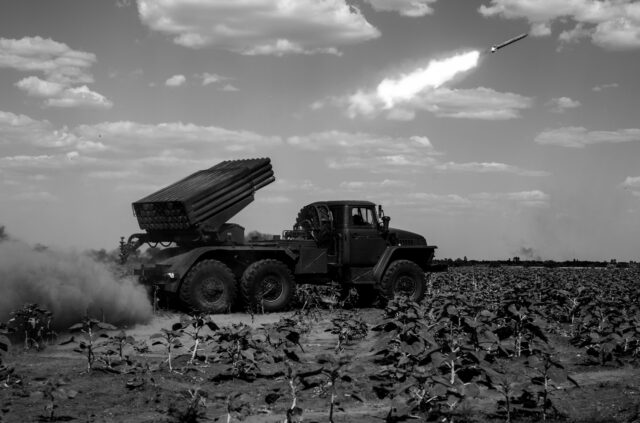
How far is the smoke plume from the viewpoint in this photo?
13.5 metres

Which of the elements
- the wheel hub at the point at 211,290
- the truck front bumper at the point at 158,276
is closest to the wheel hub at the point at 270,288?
the wheel hub at the point at 211,290

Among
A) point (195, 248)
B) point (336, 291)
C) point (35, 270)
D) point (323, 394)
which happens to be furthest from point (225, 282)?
point (323, 394)

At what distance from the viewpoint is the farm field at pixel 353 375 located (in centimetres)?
837

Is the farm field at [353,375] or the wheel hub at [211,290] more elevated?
the wheel hub at [211,290]

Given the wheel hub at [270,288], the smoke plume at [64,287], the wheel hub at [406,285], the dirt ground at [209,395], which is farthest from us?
the wheel hub at [406,285]

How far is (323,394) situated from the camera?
9.70 m

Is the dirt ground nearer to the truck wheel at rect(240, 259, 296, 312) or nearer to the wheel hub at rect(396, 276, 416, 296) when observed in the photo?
the truck wheel at rect(240, 259, 296, 312)

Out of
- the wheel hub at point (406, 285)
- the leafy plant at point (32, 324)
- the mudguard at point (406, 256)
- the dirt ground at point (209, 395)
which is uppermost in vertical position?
the mudguard at point (406, 256)

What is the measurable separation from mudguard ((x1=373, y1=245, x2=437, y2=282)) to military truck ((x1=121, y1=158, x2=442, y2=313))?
0.10ft

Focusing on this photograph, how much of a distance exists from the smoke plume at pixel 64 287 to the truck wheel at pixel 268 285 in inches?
114

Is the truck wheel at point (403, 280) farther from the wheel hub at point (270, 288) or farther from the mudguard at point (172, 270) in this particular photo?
the mudguard at point (172, 270)

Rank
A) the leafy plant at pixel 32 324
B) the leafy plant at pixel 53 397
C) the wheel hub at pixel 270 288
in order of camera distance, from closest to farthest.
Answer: the leafy plant at pixel 53 397
the leafy plant at pixel 32 324
the wheel hub at pixel 270 288

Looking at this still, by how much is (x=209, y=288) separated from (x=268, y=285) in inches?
67.7

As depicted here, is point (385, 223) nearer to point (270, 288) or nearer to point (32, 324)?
point (270, 288)
